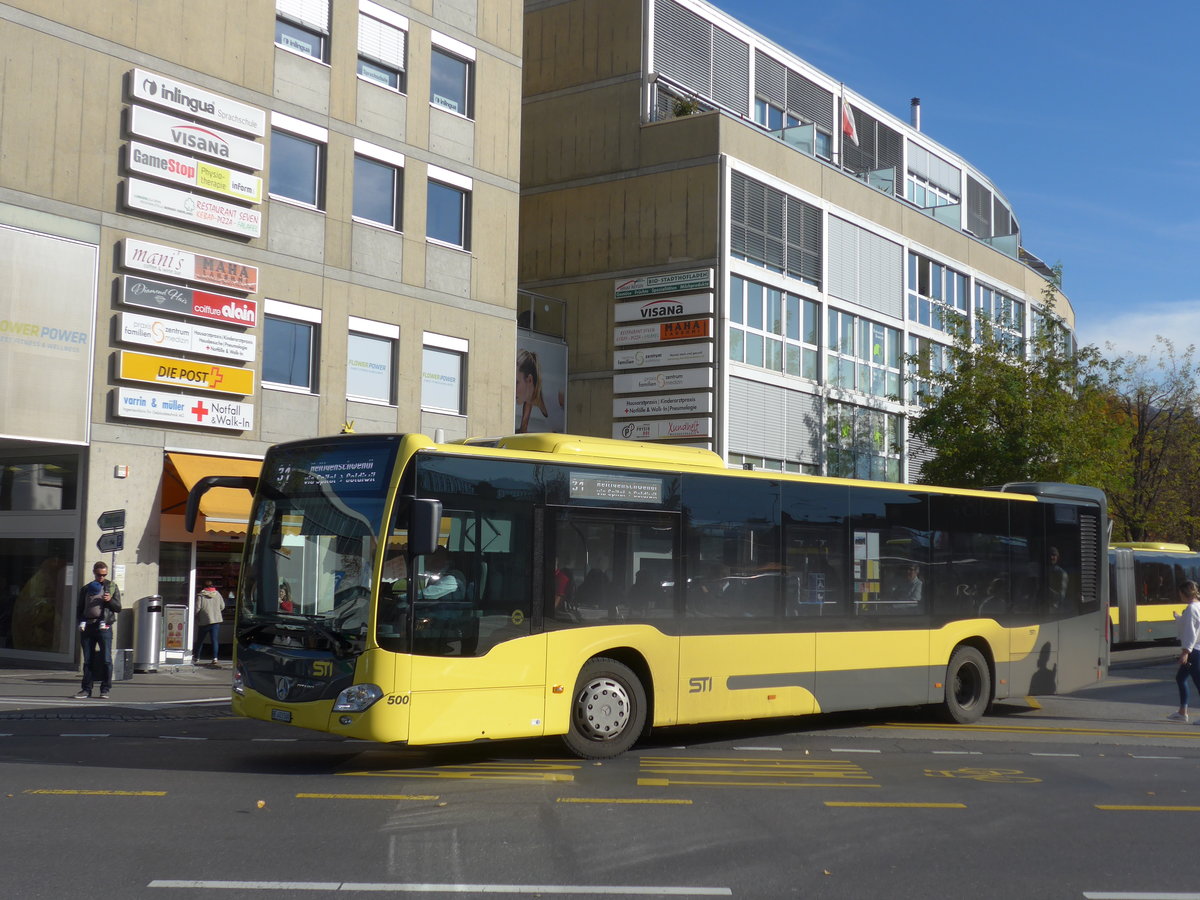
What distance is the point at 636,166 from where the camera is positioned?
34.1m

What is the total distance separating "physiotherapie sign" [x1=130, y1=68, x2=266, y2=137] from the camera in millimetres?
22031

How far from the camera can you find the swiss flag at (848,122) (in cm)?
4278

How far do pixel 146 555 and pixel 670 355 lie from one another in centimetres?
1441

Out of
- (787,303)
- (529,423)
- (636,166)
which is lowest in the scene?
(529,423)

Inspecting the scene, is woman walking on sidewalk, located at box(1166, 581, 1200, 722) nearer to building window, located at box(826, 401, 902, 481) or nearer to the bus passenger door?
the bus passenger door

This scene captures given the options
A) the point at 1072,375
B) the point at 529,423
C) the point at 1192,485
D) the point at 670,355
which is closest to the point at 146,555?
the point at 529,423

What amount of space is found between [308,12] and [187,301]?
21.0ft

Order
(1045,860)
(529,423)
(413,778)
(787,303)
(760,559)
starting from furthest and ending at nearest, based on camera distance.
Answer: (787,303), (529,423), (760,559), (413,778), (1045,860)

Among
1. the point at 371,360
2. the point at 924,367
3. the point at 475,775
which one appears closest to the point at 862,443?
the point at 924,367

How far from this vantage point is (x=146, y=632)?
21422 millimetres

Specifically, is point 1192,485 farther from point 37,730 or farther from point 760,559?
point 37,730

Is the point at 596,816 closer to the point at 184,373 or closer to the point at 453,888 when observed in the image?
the point at 453,888

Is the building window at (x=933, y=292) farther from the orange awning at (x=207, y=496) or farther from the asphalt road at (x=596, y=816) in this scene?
the asphalt road at (x=596, y=816)

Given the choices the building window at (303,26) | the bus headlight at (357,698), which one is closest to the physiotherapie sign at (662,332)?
the building window at (303,26)
